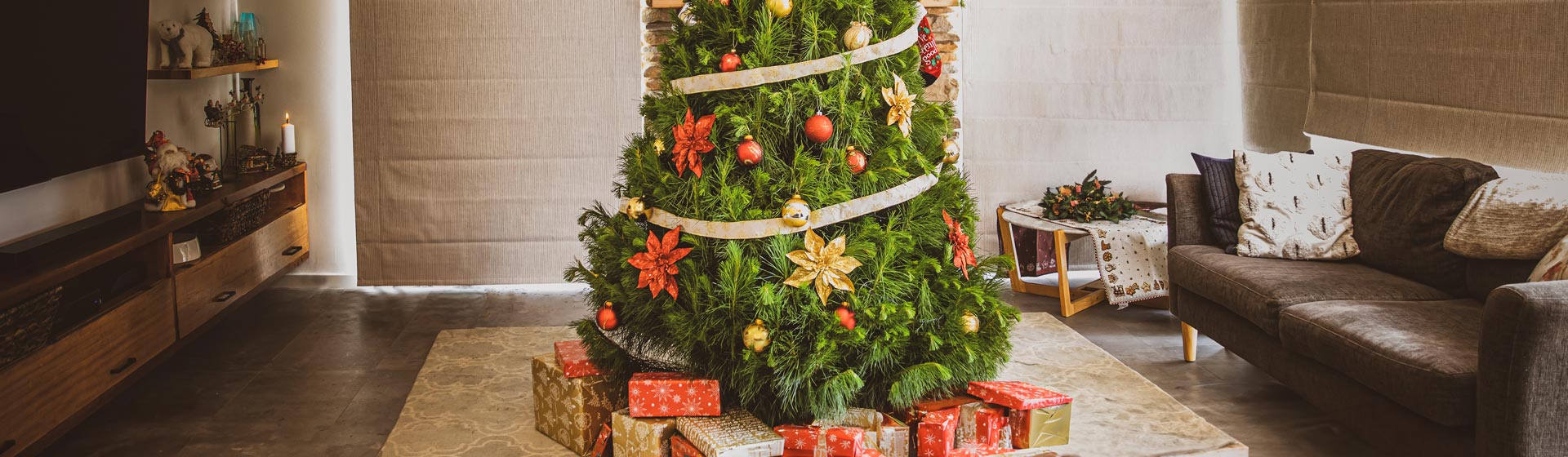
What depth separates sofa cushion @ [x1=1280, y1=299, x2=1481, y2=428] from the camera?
2.41 meters

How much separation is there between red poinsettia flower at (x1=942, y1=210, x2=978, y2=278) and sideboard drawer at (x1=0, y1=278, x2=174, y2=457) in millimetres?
2199

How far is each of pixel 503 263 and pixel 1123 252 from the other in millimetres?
2777

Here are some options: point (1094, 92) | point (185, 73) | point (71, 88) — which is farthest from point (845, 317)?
point (1094, 92)

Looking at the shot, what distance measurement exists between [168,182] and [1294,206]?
3.79 meters

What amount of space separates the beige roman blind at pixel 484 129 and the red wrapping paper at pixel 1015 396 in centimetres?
Answer: 272

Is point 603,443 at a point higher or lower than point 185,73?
lower

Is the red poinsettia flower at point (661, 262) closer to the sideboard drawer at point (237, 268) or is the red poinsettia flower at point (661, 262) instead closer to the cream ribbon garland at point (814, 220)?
the cream ribbon garland at point (814, 220)

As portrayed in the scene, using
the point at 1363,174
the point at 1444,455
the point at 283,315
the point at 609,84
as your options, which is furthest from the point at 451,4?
the point at 1444,455

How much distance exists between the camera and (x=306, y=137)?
500cm

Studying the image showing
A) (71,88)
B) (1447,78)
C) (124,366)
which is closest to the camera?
(124,366)

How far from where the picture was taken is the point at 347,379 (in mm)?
3600

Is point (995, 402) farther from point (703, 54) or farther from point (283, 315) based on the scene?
point (283, 315)

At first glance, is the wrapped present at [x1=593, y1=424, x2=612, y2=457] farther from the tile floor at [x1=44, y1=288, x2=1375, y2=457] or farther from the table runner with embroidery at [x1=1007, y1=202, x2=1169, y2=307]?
the table runner with embroidery at [x1=1007, y1=202, x2=1169, y2=307]

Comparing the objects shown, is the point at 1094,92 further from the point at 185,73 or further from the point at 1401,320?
the point at 185,73
